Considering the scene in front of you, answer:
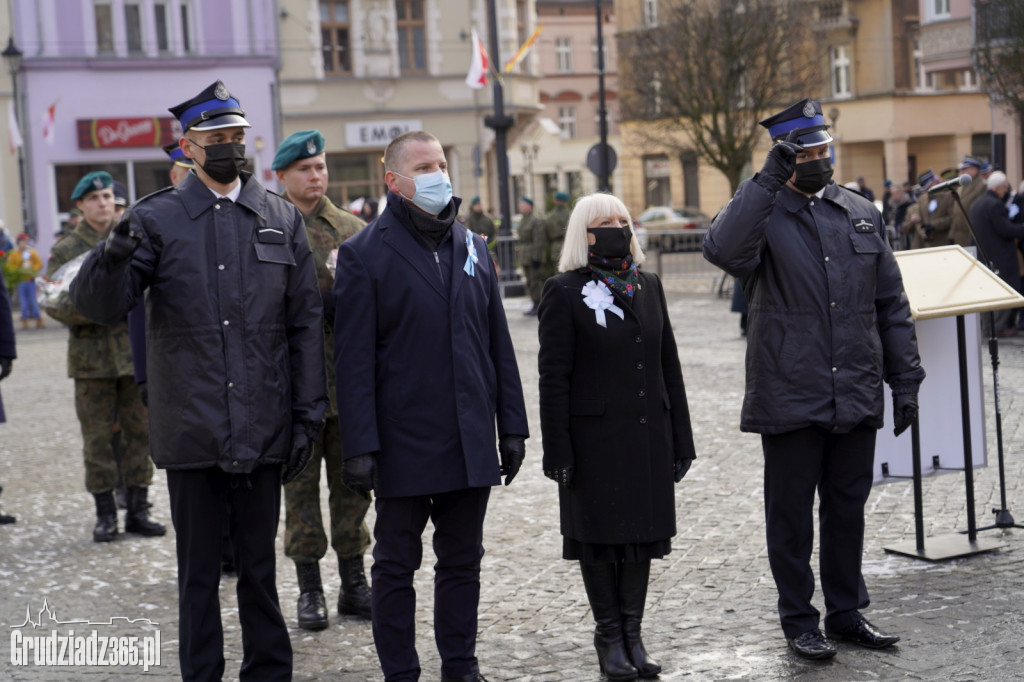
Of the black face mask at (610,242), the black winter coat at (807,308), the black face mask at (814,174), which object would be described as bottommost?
the black winter coat at (807,308)

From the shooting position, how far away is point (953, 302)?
20.9 ft

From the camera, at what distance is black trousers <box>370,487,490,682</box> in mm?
5008

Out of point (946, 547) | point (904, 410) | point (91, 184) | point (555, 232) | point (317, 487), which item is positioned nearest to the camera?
point (904, 410)

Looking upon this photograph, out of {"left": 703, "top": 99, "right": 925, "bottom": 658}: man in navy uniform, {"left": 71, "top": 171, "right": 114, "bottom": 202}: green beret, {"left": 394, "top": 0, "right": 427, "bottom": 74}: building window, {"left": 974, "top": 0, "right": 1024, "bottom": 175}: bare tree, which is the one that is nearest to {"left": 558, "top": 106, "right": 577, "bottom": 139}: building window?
{"left": 394, "top": 0, "right": 427, "bottom": 74}: building window

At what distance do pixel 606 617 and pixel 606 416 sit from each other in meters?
0.77

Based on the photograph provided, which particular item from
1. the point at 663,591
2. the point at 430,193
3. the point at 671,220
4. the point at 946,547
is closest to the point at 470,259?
the point at 430,193

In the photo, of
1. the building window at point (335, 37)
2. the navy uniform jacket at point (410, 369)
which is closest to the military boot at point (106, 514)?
the navy uniform jacket at point (410, 369)

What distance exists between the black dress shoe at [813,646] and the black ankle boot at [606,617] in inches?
26.0

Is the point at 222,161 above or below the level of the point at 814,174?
above

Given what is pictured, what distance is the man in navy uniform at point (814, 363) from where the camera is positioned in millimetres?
5383

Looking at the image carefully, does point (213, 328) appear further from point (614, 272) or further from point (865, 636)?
point (865, 636)

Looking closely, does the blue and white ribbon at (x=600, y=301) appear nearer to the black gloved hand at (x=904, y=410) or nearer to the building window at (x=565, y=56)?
the black gloved hand at (x=904, y=410)

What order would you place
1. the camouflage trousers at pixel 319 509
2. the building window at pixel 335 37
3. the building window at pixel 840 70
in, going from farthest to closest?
the building window at pixel 840 70, the building window at pixel 335 37, the camouflage trousers at pixel 319 509

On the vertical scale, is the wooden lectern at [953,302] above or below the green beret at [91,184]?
below
